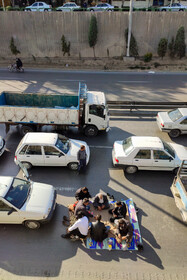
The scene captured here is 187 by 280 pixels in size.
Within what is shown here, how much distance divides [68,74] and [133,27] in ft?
34.6

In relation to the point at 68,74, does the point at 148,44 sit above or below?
above

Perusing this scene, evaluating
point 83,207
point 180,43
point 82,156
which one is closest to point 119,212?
point 83,207

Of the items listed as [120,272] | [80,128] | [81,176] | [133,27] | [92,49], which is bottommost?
[120,272]

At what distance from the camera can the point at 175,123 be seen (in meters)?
12.2

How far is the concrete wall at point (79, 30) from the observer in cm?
2669

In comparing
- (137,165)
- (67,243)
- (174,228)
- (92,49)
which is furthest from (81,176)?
(92,49)

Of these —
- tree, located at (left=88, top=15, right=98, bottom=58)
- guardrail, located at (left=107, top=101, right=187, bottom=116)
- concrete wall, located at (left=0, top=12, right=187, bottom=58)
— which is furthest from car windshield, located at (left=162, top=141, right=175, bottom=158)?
concrete wall, located at (left=0, top=12, right=187, bottom=58)

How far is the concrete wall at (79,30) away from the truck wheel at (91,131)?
63.0ft

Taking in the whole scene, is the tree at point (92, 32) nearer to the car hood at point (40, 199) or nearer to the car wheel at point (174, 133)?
the car wheel at point (174, 133)

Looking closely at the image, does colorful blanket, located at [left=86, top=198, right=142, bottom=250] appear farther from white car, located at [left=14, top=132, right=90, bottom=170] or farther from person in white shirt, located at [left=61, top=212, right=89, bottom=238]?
white car, located at [left=14, top=132, right=90, bottom=170]

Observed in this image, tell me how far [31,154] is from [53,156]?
93 centimetres

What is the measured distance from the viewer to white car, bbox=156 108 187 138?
40.0ft

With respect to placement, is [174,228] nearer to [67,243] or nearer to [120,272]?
[120,272]

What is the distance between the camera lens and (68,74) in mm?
24000
